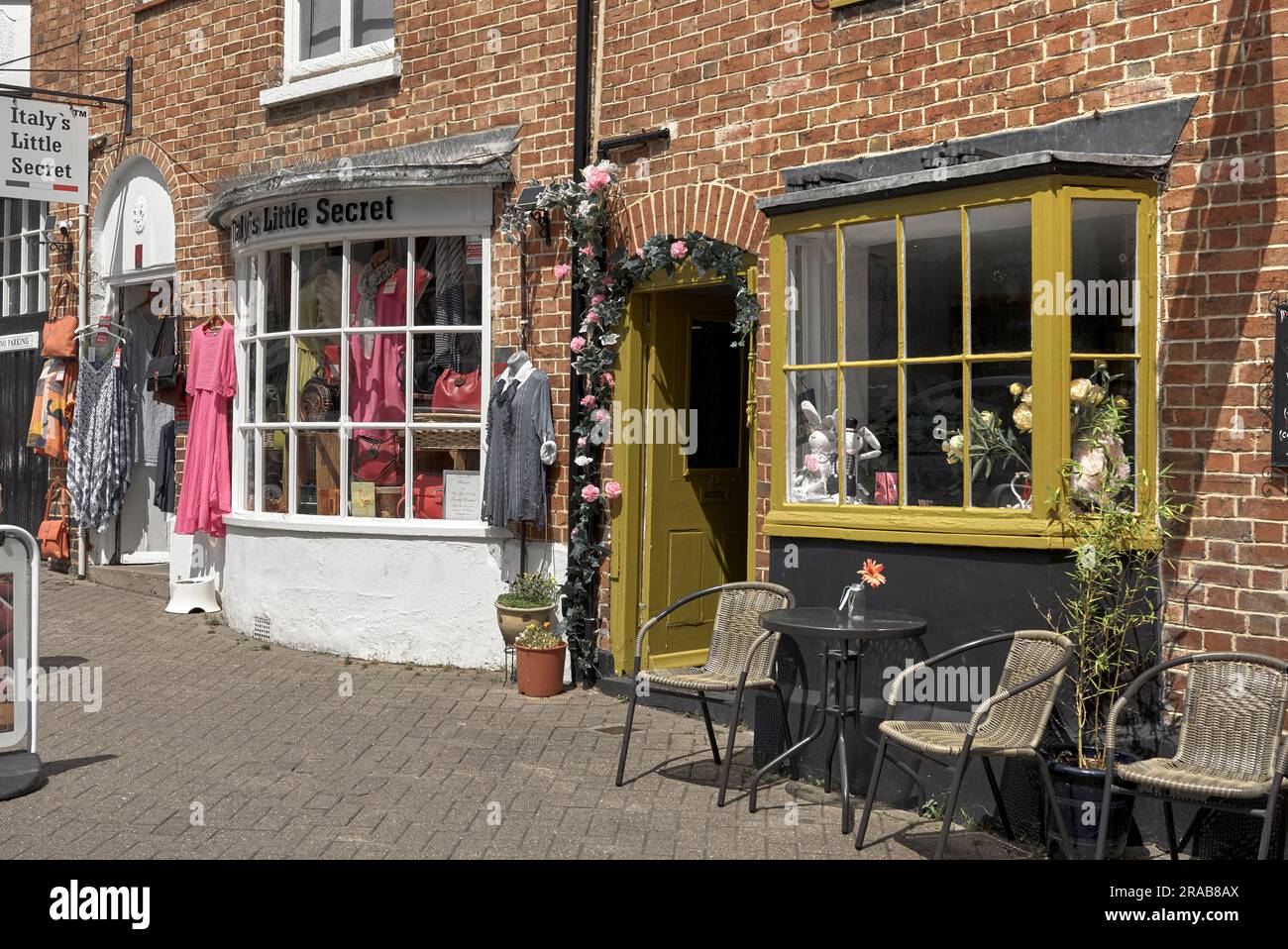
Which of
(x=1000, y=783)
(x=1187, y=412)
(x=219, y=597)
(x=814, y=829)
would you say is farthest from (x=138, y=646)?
(x=1187, y=412)

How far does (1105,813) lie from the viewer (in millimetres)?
4953

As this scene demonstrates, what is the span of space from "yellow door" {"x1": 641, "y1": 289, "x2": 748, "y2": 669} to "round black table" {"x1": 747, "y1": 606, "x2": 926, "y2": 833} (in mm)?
2219

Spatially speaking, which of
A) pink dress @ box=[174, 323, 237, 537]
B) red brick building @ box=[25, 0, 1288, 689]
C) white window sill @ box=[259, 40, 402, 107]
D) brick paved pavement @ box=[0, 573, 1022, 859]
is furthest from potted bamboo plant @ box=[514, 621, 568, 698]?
white window sill @ box=[259, 40, 402, 107]

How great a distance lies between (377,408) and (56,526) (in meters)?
5.39

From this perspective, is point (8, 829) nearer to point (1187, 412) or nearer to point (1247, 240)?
point (1187, 412)

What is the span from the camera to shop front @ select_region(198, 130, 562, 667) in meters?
9.12

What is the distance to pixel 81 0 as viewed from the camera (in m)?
12.5

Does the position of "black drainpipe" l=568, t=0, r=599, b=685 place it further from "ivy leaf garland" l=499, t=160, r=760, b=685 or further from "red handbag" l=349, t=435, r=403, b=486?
"red handbag" l=349, t=435, r=403, b=486

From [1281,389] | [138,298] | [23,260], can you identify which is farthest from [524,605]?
[23,260]

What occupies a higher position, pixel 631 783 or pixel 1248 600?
pixel 1248 600

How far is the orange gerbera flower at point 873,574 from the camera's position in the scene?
6211 millimetres

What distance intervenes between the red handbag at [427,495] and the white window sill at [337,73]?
2917 mm

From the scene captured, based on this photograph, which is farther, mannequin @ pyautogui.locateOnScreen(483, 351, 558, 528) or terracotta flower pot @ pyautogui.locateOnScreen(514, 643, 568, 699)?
mannequin @ pyautogui.locateOnScreen(483, 351, 558, 528)

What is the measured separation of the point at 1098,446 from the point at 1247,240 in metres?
1.02
